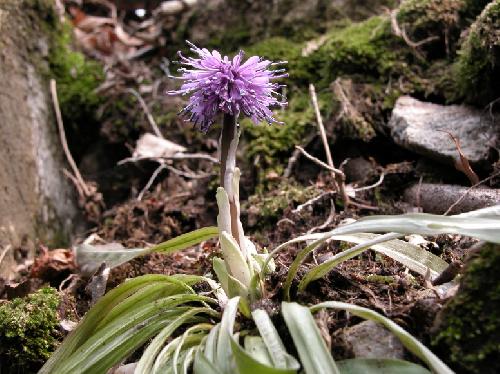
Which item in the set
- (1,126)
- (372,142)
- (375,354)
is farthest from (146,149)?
(375,354)

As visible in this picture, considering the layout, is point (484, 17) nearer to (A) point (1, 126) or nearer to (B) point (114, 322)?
(B) point (114, 322)

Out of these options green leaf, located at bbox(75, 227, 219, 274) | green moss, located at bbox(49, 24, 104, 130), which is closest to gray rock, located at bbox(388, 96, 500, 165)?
green leaf, located at bbox(75, 227, 219, 274)

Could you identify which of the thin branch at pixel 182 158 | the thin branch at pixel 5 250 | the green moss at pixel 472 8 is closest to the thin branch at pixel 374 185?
the thin branch at pixel 182 158

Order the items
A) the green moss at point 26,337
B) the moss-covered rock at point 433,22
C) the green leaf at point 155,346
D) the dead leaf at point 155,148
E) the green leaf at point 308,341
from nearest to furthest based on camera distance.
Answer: the green leaf at point 308,341 < the green leaf at point 155,346 < the green moss at point 26,337 < the moss-covered rock at point 433,22 < the dead leaf at point 155,148

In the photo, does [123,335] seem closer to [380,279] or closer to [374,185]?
[380,279]

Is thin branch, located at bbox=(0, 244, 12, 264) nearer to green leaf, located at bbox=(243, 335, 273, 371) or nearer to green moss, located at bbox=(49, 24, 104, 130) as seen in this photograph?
green moss, located at bbox=(49, 24, 104, 130)

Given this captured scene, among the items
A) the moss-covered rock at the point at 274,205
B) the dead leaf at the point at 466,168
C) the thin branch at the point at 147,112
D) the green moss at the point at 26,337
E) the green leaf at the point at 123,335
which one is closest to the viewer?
the green leaf at the point at 123,335

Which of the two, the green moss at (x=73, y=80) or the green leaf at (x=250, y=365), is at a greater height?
the green moss at (x=73, y=80)

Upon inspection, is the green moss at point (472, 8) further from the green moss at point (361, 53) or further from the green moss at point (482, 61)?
the green moss at point (361, 53)
